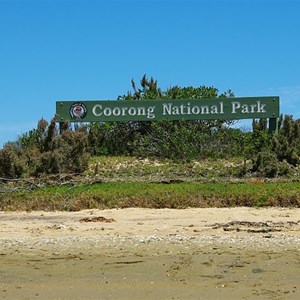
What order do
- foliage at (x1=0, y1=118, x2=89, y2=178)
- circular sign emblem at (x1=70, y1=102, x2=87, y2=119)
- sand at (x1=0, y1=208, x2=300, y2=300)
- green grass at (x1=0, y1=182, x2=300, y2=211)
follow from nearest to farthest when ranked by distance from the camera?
sand at (x1=0, y1=208, x2=300, y2=300), green grass at (x1=0, y1=182, x2=300, y2=211), foliage at (x1=0, y1=118, x2=89, y2=178), circular sign emblem at (x1=70, y1=102, x2=87, y2=119)

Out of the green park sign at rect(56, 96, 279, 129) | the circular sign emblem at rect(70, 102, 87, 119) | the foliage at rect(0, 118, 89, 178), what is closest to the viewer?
the foliage at rect(0, 118, 89, 178)

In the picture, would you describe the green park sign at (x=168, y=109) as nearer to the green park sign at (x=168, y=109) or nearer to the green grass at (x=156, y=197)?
the green park sign at (x=168, y=109)

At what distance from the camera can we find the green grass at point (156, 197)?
16.6 meters

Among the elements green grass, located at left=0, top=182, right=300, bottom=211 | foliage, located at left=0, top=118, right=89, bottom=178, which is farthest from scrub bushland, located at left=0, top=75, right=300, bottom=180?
green grass, located at left=0, top=182, right=300, bottom=211

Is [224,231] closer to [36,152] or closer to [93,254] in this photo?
[93,254]

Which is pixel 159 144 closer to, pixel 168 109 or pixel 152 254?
pixel 168 109

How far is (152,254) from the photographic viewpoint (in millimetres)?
10766

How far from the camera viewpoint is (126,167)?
23.2 m

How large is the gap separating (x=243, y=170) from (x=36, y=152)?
277 inches

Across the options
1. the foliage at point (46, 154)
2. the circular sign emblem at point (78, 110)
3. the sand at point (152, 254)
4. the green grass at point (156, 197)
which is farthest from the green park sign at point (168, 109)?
the sand at point (152, 254)

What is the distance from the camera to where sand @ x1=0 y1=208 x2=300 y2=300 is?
28.0 ft

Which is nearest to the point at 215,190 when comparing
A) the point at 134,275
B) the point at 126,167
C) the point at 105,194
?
the point at 105,194

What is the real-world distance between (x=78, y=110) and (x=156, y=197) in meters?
9.14

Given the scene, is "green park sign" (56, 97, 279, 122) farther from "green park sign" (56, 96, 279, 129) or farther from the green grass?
the green grass
